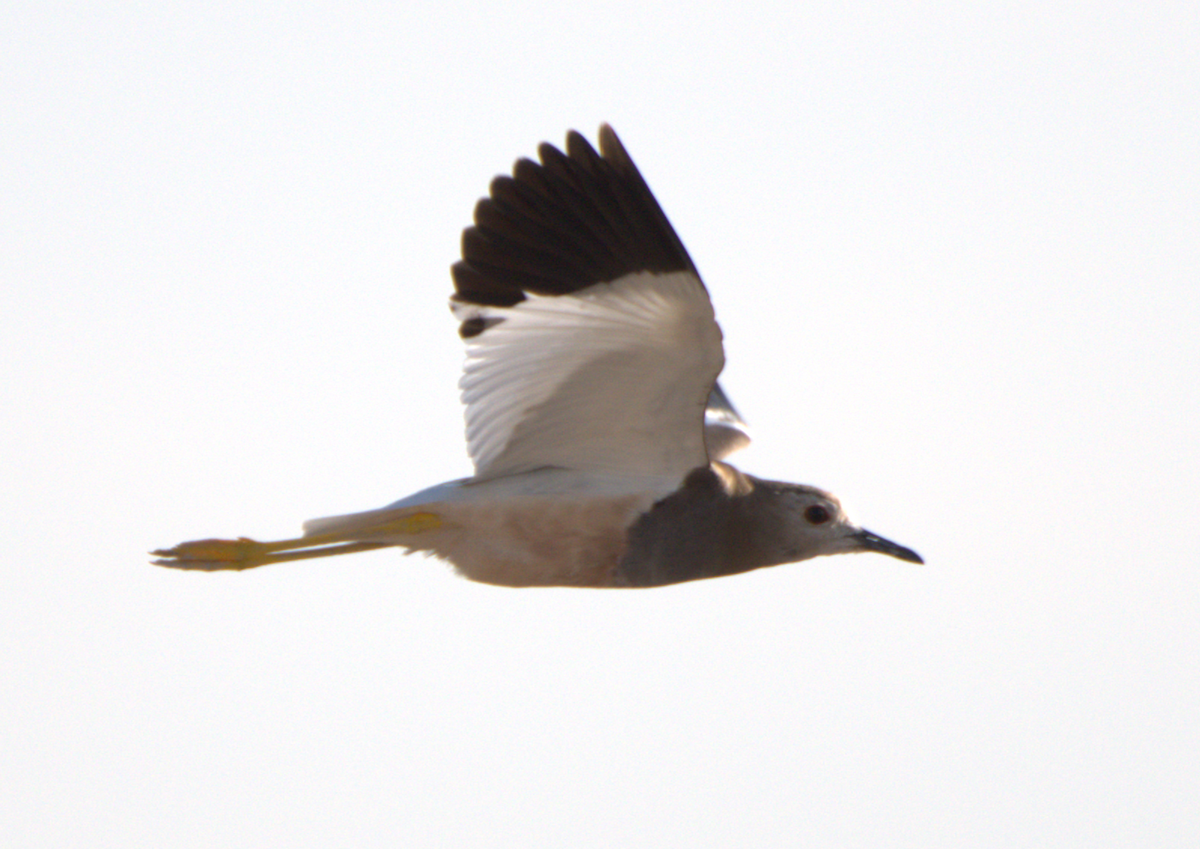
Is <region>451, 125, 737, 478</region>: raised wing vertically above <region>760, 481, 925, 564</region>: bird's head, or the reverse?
<region>451, 125, 737, 478</region>: raised wing

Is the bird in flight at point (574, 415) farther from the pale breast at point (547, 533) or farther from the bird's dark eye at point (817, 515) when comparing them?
the bird's dark eye at point (817, 515)

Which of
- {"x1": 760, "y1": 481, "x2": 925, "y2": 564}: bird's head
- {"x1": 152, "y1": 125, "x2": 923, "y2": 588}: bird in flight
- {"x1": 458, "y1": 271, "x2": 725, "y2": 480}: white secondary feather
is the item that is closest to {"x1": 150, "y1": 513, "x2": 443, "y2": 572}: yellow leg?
{"x1": 152, "y1": 125, "x2": 923, "y2": 588}: bird in flight

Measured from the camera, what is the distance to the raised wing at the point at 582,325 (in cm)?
707

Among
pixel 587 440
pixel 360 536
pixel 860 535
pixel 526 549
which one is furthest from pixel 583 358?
pixel 860 535

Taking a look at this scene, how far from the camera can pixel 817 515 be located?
27.5ft

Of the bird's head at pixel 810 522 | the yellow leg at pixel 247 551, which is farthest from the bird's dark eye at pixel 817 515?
the yellow leg at pixel 247 551

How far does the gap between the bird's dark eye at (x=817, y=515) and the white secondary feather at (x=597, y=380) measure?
926mm

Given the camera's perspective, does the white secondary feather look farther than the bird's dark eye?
No

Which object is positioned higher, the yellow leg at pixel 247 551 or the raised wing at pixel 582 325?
the raised wing at pixel 582 325

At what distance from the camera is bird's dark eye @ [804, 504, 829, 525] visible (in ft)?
27.5

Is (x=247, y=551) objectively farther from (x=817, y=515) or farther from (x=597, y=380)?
(x=817, y=515)

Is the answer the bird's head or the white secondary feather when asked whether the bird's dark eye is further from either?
the white secondary feather

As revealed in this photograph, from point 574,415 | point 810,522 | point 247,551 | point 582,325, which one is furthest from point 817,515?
point 247,551

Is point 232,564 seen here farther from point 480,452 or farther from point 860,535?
point 860,535
